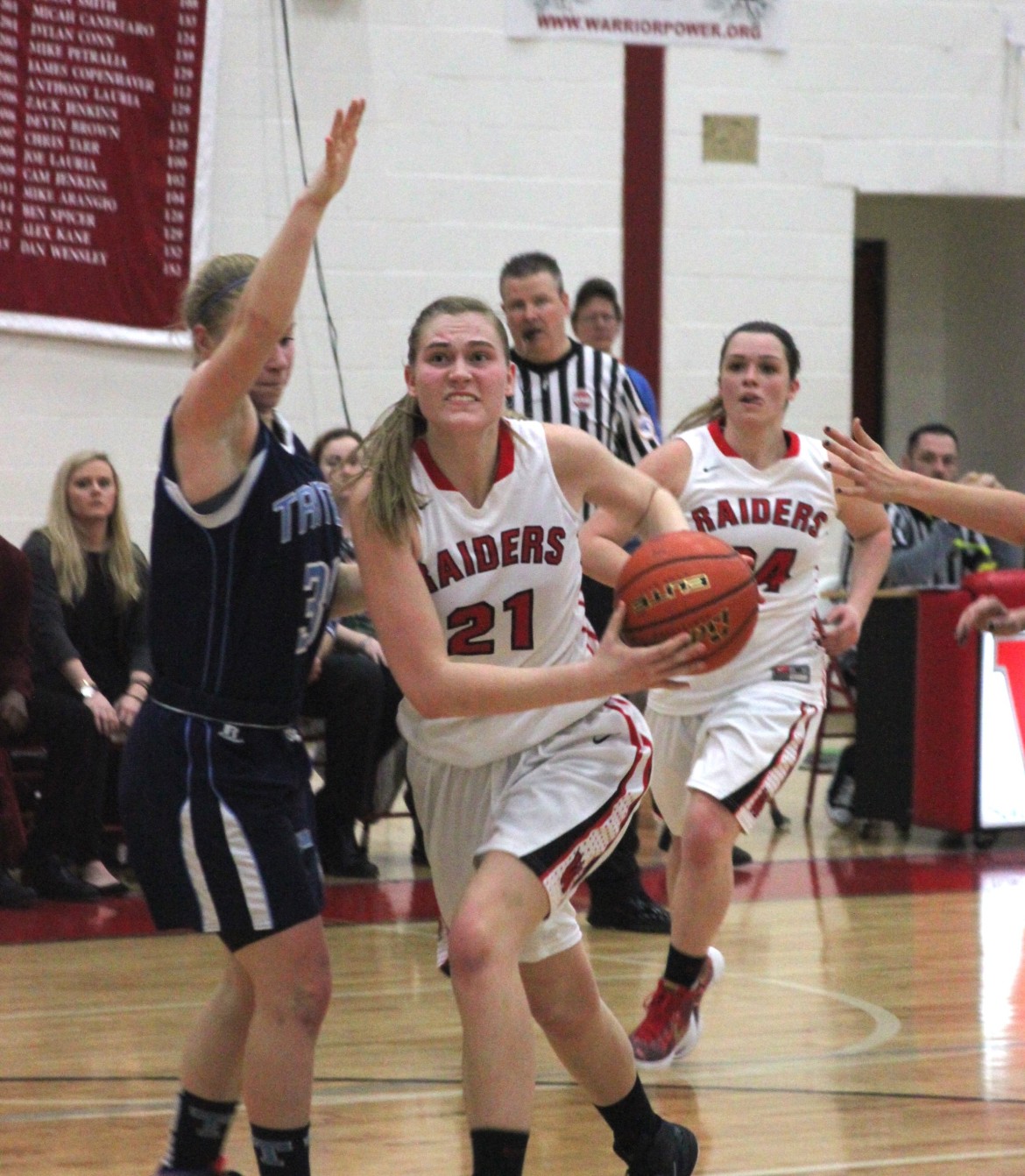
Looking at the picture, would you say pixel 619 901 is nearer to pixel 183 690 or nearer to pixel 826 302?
pixel 183 690

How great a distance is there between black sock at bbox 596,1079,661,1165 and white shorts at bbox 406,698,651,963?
0.31 metres

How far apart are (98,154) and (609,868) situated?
4.50 meters

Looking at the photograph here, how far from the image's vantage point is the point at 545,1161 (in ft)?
11.7

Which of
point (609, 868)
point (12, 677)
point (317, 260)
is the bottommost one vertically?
point (609, 868)

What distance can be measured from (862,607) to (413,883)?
262 cm

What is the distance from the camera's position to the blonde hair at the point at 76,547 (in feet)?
21.8

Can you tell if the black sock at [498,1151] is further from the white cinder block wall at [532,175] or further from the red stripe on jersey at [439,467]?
the white cinder block wall at [532,175]

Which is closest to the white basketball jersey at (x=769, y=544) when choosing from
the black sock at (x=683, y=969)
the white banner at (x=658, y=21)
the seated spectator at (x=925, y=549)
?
the black sock at (x=683, y=969)

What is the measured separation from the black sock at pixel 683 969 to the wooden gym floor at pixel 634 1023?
198 millimetres

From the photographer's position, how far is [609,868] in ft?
19.5

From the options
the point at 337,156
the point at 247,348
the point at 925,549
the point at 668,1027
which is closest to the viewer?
the point at 247,348

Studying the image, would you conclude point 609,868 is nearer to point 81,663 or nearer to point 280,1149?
point 81,663

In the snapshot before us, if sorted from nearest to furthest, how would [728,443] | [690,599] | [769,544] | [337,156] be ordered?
[337,156]
[690,599]
[769,544]
[728,443]

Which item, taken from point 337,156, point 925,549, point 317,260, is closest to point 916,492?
point 337,156
